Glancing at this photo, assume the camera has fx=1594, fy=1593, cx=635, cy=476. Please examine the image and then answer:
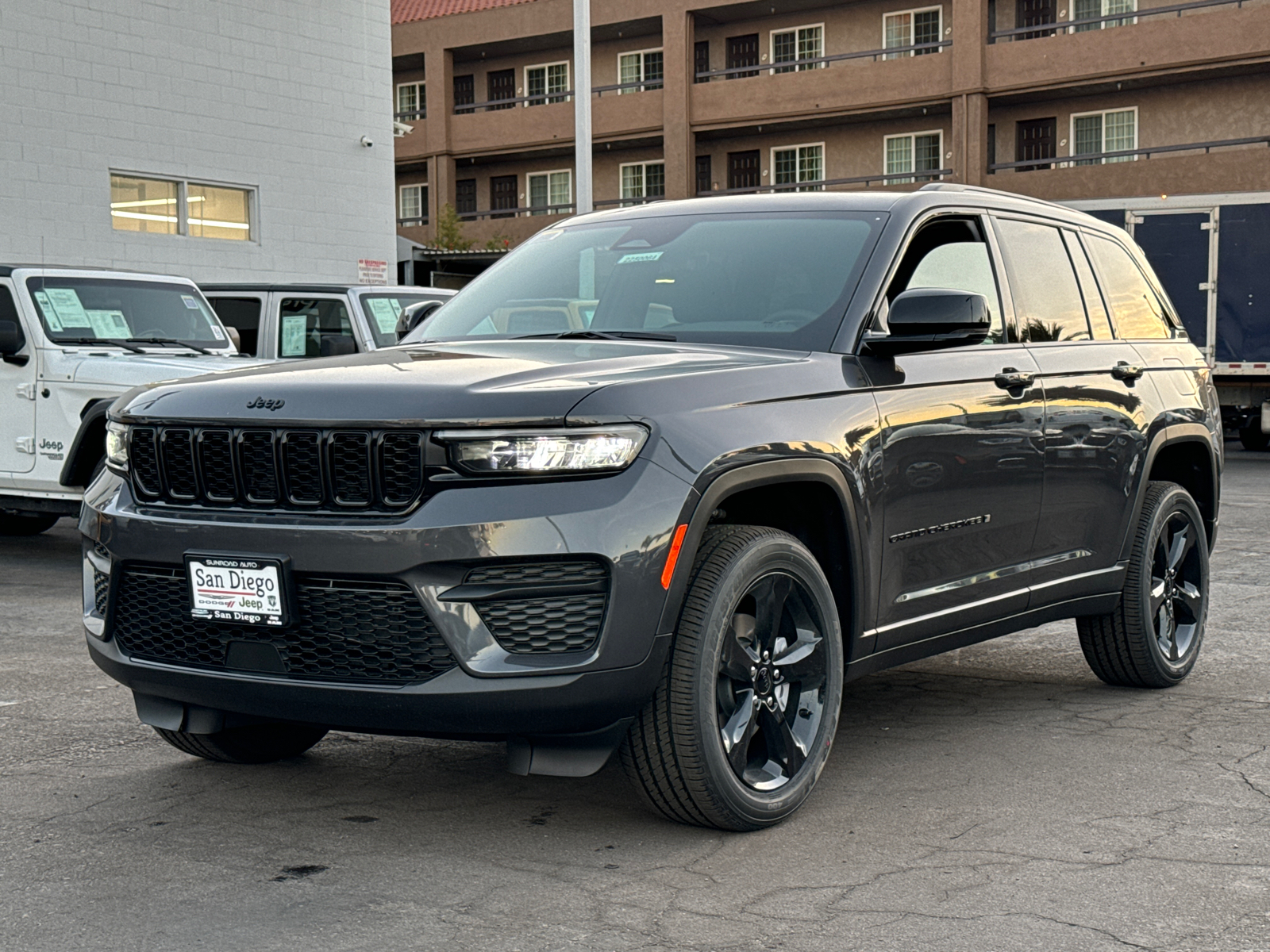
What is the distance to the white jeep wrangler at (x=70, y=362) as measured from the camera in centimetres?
1038

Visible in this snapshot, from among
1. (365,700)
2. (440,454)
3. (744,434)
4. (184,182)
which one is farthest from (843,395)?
(184,182)

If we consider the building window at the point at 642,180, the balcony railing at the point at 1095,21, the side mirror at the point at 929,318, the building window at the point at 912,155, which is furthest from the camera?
the building window at the point at 642,180

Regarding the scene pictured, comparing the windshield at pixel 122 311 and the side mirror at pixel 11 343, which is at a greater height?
the windshield at pixel 122 311

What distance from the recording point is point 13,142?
1906 centimetres

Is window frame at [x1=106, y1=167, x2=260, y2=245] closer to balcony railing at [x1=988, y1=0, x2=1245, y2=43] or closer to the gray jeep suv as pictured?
the gray jeep suv

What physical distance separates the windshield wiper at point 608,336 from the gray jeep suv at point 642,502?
0.6 inches

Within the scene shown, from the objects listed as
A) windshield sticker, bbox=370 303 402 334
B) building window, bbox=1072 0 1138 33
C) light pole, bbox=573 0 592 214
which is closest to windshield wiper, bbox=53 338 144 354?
windshield sticker, bbox=370 303 402 334

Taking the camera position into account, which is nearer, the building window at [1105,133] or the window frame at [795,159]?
the building window at [1105,133]

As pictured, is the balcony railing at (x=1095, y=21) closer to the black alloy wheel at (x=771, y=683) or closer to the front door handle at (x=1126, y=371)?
Result: the front door handle at (x=1126, y=371)

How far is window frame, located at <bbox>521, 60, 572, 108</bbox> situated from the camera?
45.3 metres

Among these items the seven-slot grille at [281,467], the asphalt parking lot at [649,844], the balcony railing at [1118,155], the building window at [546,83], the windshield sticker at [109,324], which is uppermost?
the building window at [546,83]

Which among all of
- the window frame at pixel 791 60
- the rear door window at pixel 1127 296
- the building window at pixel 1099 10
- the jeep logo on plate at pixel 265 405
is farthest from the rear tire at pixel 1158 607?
the window frame at pixel 791 60

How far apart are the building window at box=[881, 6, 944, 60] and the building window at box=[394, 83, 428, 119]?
14.8 metres

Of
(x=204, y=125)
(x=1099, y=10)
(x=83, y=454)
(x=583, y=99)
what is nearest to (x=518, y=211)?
(x=1099, y=10)
